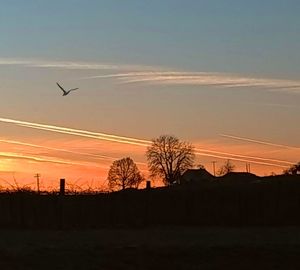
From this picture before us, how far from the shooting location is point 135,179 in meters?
93.1

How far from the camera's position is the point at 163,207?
36281mm

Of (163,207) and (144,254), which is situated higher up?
(163,207)

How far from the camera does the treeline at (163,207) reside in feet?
111

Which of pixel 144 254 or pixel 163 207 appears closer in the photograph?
pixel 144 254

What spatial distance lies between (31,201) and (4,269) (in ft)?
57.0

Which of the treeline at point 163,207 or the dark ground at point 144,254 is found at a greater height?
the treeline at point 163,207

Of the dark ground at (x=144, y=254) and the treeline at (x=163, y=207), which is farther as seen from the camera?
the treeline at (x=163, y=207)

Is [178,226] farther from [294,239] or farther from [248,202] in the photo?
[294,239]

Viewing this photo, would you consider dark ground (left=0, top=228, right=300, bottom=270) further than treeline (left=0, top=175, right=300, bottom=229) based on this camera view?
No

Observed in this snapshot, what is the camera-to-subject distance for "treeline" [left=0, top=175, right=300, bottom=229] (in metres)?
33.8

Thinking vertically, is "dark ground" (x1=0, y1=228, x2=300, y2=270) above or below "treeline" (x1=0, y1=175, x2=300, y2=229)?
below

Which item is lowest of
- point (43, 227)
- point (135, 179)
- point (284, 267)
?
point (284, 267)

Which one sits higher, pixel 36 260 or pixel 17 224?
pixel 17 224

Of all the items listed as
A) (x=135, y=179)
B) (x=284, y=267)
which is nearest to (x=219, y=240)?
(x=284, y=267)
